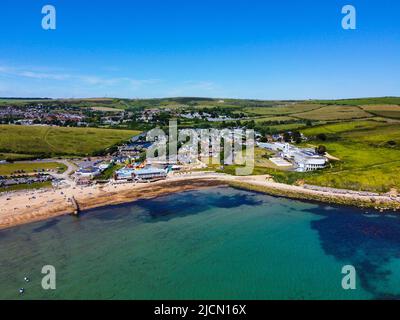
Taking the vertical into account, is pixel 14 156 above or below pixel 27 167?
above

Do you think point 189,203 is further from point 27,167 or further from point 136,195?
point 27,167

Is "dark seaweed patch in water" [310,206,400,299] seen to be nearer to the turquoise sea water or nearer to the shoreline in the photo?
the turquoise sea water

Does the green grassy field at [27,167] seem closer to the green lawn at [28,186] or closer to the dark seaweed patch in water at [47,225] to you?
the green lawn at [28,186]

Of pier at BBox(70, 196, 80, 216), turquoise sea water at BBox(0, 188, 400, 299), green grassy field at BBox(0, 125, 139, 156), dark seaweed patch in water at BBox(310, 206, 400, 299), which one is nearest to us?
turquoise sea water at BBox(0, 188, 400, 299)

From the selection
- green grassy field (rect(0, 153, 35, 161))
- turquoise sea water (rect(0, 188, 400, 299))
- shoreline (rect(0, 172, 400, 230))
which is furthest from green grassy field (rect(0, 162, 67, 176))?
turquoise sea water (rect(0, 188, 400, 299))

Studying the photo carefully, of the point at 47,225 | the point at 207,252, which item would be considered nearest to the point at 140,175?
the point at 47,225
